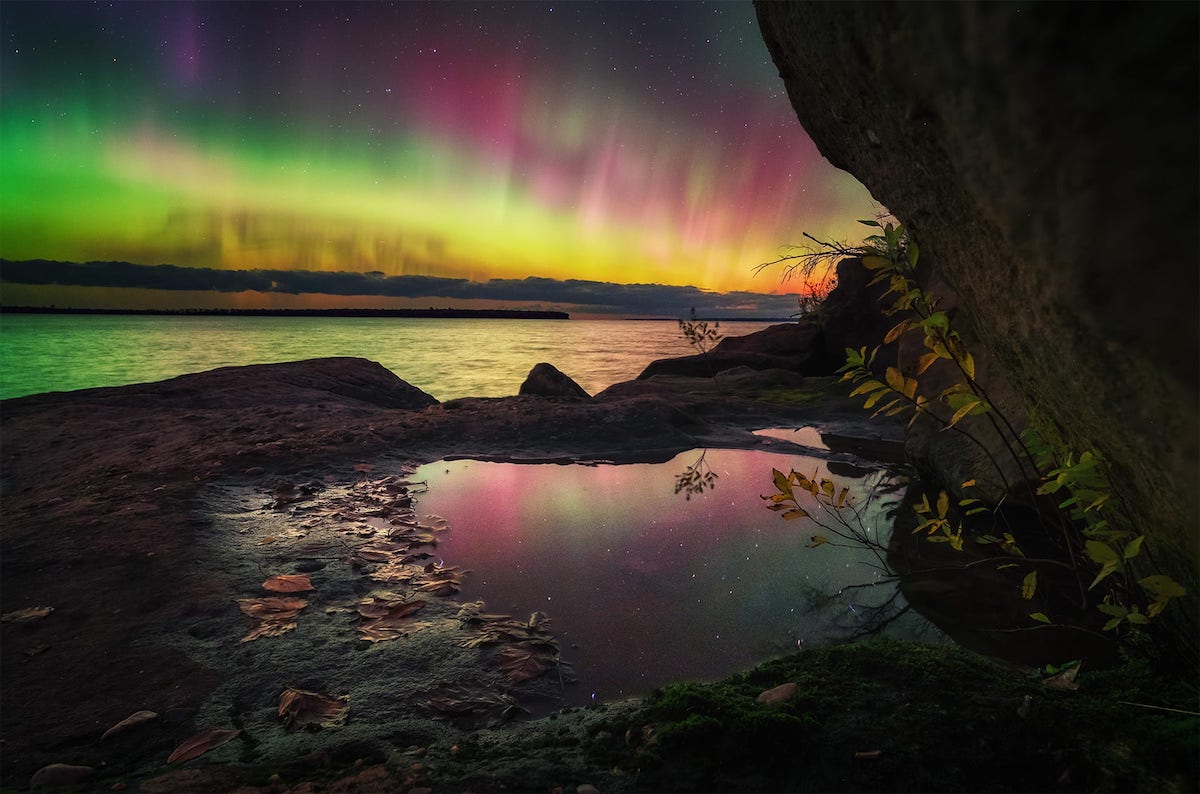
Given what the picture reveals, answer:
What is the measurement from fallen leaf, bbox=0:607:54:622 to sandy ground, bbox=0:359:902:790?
0.04 meters

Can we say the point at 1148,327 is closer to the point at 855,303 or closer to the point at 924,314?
the point at 924,314

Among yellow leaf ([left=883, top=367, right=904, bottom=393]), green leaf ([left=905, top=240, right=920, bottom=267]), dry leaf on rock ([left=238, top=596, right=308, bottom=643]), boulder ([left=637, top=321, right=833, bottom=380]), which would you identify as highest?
green leaf ([left=905, top=240, right=920, bottom=267])

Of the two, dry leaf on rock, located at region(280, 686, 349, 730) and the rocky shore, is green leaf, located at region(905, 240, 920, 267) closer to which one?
the rocky shore

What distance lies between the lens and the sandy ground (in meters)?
2.31

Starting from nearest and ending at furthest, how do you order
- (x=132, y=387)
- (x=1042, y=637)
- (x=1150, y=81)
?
(x=1150, y=81)
(x=1042, y=637)
(x=132, y=387)

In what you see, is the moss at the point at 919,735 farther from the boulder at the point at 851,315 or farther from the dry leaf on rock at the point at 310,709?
the boulder at the point at 851,315

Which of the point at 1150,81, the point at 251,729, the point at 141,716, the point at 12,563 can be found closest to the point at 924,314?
the point at 1150,81

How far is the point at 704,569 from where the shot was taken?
4.03 metres

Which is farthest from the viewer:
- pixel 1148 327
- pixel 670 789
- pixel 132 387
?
pixel 132 387

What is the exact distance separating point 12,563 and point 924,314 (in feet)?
17.8

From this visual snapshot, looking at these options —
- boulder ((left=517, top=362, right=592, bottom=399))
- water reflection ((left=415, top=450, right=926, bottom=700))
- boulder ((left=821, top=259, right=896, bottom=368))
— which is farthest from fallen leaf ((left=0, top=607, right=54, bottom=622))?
boulder ((left=821, top=259, right=896, bottom=368))

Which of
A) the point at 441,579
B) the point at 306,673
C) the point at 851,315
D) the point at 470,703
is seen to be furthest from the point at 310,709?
the point at 851,315

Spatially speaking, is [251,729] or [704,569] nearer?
[251,729]

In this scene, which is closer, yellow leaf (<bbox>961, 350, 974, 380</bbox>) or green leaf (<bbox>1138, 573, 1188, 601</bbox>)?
green leaf (<bbox>1138, 573, 1188, 601</bbox>)
